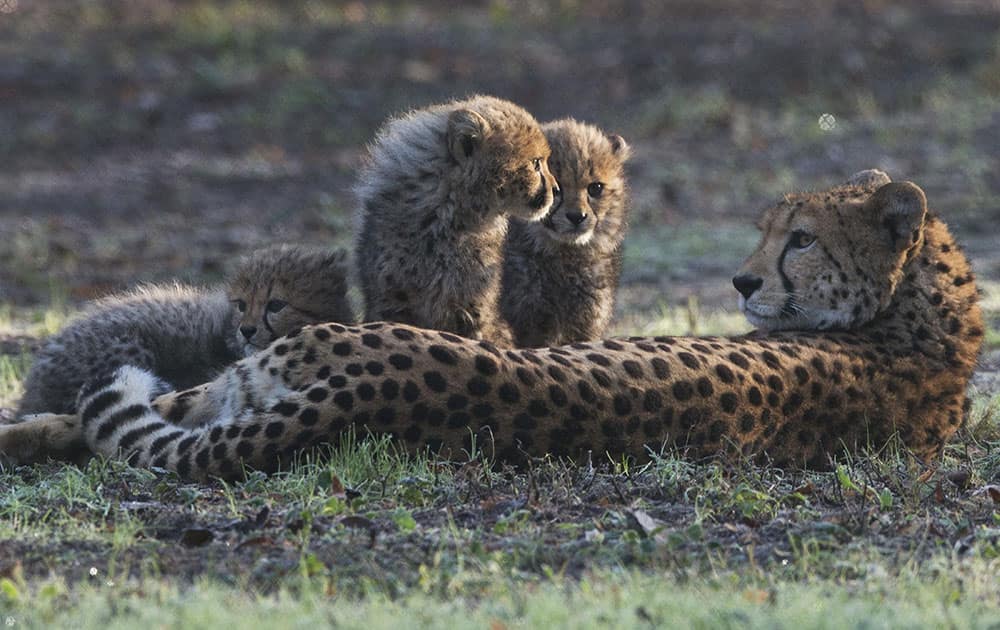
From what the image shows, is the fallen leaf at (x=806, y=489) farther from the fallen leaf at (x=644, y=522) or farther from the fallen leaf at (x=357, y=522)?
the fallen leaf at (x=357, y=522)

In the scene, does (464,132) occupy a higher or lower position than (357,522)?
higher

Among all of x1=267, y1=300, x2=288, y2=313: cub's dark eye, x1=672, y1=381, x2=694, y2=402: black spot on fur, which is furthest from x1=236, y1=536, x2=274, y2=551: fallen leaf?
x1=267, y1=300, x2=288, y2=313: cub's dark eye

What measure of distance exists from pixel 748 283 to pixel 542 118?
7536 millimetres

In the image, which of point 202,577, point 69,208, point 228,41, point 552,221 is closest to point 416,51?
point 228,41

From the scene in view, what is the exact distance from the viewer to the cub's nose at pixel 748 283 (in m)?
5.19

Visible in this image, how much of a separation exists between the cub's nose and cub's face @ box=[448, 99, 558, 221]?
0.73 m

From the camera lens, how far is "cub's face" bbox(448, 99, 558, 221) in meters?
5.45

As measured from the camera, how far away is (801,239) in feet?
17.0

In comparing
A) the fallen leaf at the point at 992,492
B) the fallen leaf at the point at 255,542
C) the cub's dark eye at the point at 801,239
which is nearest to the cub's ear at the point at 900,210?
the cub's dark eye at the point at 801,239

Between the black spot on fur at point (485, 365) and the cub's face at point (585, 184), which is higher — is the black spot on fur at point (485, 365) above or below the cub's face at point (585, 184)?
below

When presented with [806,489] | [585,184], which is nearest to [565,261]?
[585,184]

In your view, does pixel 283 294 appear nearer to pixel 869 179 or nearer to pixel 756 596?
pixel 869 179

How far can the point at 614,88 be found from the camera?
44.8 feet

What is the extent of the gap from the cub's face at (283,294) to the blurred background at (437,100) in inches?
108
